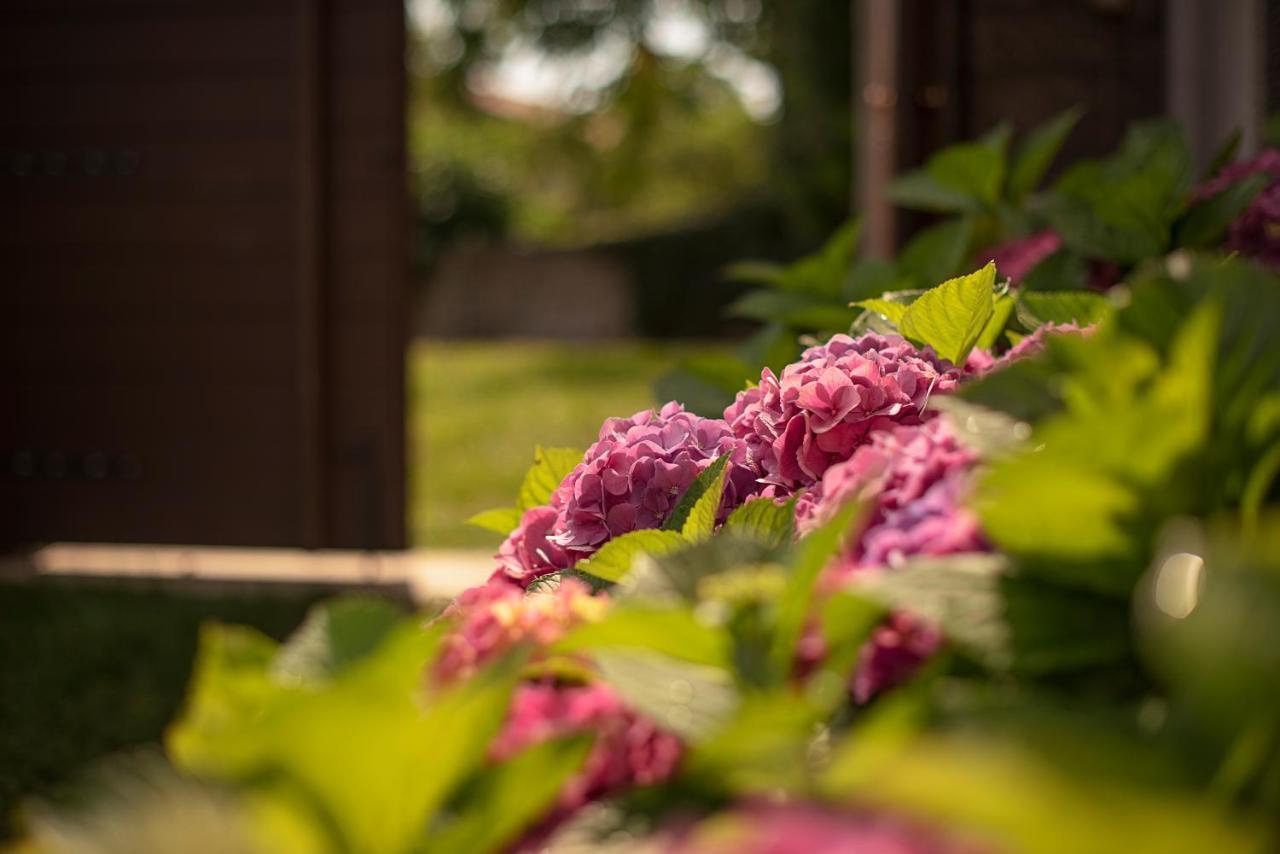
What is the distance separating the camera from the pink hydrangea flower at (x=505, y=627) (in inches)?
18.5

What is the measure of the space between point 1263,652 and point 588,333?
41.5 feet

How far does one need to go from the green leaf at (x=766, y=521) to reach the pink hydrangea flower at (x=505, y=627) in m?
0.08

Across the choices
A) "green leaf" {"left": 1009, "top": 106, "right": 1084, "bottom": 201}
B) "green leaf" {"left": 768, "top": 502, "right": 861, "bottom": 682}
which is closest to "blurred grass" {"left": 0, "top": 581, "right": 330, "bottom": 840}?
"green leaf" {"left": 1009, "top": 106, "right": 1084, "bottom": 201}

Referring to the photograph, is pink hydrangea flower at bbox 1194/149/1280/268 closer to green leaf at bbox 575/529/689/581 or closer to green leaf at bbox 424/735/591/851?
green leaf at bbox 575/529/689/581

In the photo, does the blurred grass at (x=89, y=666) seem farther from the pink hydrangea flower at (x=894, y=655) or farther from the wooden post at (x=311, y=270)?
the pink hydrangea flower at (x=894, y=655)

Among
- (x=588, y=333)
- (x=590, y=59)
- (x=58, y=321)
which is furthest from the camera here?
(x=590, y=59)

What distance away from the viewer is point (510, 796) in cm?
39

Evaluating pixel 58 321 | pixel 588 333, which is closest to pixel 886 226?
pixel 58 321

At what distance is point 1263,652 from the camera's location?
32 centimetres

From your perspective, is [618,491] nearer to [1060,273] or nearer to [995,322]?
[995,322]

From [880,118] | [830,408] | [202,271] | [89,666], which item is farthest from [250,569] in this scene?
[830,408]

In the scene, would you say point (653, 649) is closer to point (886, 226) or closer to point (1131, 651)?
point (1131, 651)

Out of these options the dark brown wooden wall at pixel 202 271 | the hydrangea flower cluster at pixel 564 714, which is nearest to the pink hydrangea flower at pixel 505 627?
the hydrangea flower cluster at pixel 564 714

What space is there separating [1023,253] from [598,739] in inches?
40.0
